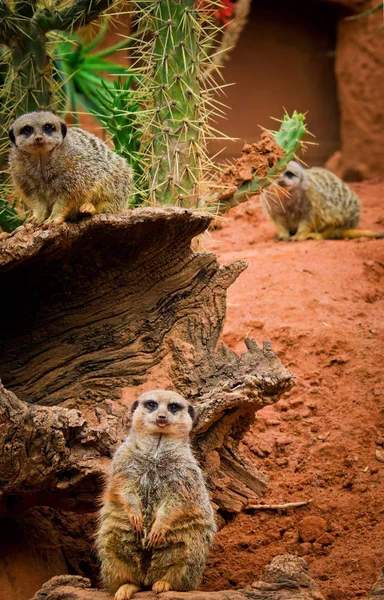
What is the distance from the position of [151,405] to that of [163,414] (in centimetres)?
12

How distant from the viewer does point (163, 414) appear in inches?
132

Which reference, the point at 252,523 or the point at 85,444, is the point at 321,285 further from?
the point at 85,444

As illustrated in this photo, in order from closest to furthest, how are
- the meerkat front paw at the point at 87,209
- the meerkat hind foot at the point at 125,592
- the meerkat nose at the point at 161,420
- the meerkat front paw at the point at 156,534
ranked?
the meerkat hind foot at the point at 125,592
the meerkat front paw at the point at 156,534
the meerkat nose at the point at 161,420
the meerkat front paw at the point at 87,209

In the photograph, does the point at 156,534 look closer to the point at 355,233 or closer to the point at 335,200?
the point at 355,233

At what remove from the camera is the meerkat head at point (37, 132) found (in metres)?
3.76

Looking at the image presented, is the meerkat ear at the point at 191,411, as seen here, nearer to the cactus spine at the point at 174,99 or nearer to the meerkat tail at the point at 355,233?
the cactus spine at the point at 174,99

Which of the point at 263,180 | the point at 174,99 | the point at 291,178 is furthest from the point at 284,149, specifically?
the point at 291,178

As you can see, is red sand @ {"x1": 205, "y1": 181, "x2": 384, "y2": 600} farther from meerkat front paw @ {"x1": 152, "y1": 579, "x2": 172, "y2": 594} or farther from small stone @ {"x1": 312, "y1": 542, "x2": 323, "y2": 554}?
meerkat front paw @ {"x1": 152, "y1": 579, "x2": 172, "y2": 594}

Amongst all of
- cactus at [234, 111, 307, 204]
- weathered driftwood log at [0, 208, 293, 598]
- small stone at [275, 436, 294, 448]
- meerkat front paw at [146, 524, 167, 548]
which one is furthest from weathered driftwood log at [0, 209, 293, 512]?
cactus at [234, 111, 307, 204]

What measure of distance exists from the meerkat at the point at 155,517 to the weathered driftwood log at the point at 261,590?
0.11m

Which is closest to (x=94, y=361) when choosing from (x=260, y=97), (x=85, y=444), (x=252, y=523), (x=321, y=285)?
(x=85, y=444)

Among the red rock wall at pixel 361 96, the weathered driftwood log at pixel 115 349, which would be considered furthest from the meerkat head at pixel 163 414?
the red rock wall at pixel 361 96

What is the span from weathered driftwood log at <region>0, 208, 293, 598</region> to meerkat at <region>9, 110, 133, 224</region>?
205 mm

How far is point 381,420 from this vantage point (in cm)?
465
